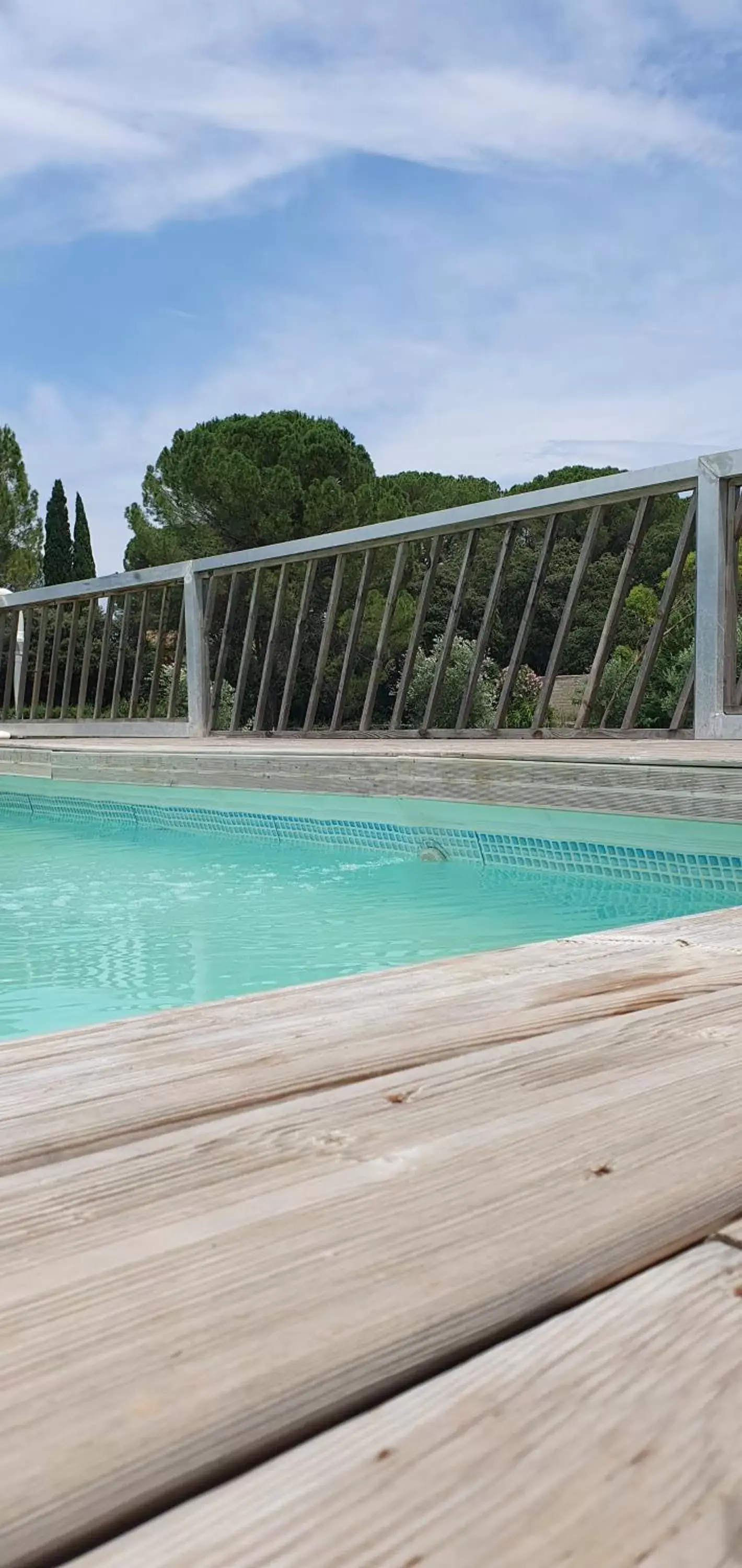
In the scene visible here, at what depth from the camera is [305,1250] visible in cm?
57

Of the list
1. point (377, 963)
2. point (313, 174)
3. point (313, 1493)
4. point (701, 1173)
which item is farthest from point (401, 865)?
point (313, 174)

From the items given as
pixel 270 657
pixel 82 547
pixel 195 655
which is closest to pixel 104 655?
pixel 195 655

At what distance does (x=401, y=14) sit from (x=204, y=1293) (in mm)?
8370

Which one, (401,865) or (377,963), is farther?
(401,865)

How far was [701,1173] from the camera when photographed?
662 mm

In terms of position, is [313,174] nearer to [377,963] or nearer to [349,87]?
[349,87]

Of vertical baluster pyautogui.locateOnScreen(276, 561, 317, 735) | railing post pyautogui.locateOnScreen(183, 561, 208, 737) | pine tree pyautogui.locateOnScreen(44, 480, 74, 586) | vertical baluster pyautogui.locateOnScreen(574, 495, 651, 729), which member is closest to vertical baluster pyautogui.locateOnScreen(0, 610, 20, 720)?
railing post pyautogui.locateOnScreen(183, 561, 208, 737)

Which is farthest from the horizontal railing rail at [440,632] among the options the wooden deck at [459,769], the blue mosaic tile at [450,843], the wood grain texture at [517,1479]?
the wood grain texture at [517,1479]

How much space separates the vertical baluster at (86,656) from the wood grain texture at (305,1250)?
738 centimetres

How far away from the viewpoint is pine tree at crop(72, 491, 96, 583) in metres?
22.7

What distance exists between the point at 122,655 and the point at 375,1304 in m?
7.48

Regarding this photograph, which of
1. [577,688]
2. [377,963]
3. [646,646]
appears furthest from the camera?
[577,688]

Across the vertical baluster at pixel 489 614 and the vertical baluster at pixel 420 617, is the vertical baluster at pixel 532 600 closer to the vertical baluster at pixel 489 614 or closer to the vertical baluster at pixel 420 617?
the vertical baluster at pixel 489 614

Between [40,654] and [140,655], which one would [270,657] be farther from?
[40,654]
